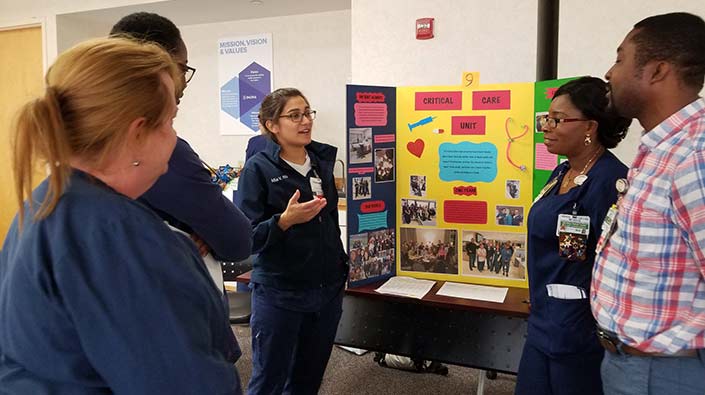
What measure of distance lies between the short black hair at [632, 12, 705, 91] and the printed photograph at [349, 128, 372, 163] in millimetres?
1352

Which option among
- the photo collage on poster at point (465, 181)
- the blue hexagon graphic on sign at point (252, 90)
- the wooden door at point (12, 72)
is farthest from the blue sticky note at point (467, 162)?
the wooden door at point (12, 72)

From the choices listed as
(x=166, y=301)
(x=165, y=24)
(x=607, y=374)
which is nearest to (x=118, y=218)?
(x=166, y=301)

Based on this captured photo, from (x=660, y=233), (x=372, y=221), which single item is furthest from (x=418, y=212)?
(x=660, y=233)

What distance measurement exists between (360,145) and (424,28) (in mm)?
885

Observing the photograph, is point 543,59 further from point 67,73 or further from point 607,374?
point 67,73

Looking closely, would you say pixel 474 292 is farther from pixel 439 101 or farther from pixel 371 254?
pixel 439 101

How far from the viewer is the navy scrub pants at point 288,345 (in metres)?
1.98

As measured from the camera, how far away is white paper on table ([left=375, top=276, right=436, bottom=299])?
2.36 meters

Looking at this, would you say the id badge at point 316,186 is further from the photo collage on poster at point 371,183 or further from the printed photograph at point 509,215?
the printed photograph at point 509,215

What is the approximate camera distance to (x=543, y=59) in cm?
282

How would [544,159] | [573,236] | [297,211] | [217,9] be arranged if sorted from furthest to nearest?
1. [217,9]
2. [544,159]
3. [297,211]
4. [573,236]

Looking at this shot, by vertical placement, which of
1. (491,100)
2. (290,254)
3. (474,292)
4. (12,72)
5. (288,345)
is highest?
(12,72)

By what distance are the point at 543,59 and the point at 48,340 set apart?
2.77 m

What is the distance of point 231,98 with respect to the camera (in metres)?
4.86
